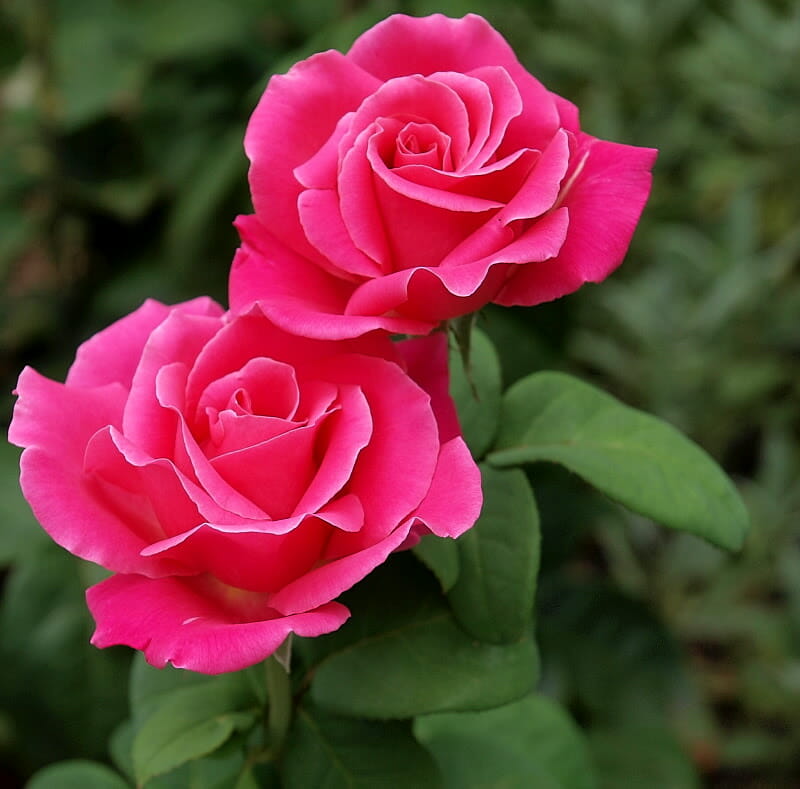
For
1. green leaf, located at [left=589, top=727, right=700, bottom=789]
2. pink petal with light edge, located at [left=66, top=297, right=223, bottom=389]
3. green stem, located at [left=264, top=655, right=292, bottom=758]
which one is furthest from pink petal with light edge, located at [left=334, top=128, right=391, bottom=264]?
green leaf, located at [left=589, top=727, right=700, bottom=789]

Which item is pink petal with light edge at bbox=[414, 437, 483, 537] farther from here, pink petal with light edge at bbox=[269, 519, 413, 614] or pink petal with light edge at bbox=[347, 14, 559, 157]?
pink petal with light edge at bbox=[347, 14, 559, 157]

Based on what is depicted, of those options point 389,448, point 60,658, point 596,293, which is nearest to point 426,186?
point 389,448

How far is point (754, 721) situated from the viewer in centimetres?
150

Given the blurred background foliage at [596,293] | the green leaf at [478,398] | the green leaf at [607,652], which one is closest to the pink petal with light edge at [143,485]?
the green leaf at [478,398]

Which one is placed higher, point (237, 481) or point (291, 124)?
point (291, 124)

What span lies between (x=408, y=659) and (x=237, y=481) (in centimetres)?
19

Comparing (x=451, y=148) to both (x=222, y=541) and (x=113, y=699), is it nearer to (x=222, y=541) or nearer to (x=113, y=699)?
(x=222, y=541)

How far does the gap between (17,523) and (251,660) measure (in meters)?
1.03

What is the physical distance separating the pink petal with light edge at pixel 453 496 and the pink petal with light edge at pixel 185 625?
55mm

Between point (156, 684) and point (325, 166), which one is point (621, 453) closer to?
point (325, 166)

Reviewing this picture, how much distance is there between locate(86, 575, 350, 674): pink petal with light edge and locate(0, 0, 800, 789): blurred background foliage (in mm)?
811

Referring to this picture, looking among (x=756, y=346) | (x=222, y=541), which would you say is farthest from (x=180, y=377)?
(x=756, y=346)

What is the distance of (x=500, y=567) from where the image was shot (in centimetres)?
51

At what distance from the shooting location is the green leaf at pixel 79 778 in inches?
29.7
